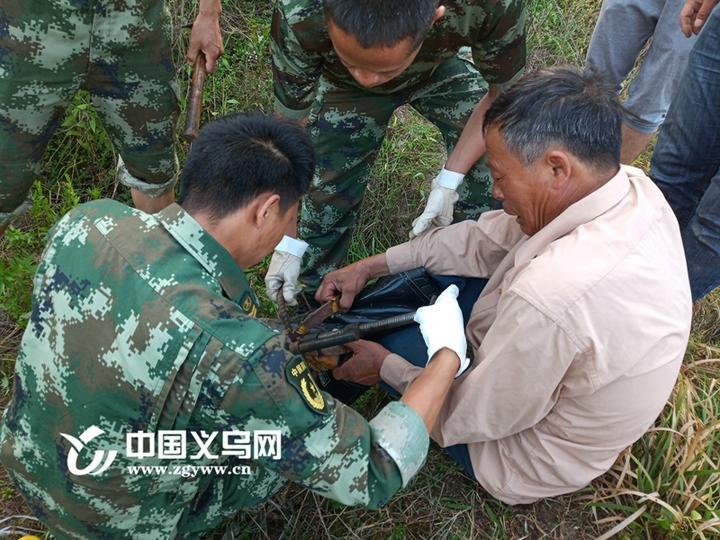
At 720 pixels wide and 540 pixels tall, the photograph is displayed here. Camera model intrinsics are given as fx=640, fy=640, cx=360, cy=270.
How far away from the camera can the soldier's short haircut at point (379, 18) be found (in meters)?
2.07

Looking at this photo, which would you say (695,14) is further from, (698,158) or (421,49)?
(421,49)

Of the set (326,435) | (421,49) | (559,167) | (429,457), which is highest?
(421,49)

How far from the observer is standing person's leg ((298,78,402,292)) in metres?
3.00

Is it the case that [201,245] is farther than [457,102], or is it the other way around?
[457,102]

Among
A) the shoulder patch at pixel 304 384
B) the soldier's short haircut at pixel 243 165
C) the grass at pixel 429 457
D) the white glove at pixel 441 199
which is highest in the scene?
the soldier's short haircut at pixel 243 165

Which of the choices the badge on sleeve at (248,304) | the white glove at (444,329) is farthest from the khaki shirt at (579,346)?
the badge on sleeve at (248,304)

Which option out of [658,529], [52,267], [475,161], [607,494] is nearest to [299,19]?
[475,161]

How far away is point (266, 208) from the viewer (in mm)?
1849

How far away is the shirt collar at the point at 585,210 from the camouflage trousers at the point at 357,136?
1187 millimetres

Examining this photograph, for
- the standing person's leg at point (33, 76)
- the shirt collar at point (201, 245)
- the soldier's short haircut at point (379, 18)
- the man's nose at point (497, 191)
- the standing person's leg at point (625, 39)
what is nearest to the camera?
the shirt collar at point (201, 245)
